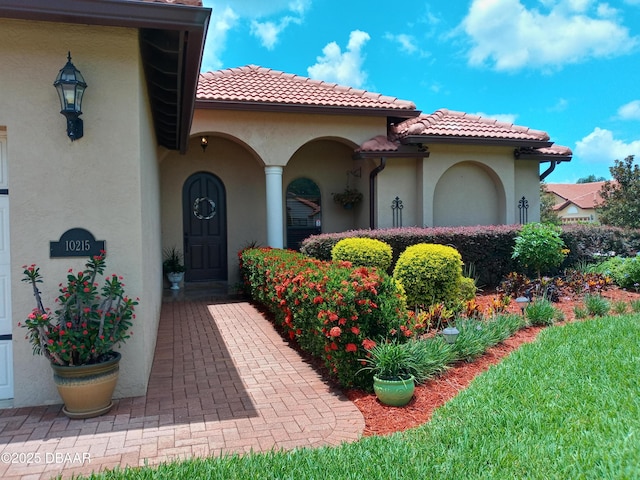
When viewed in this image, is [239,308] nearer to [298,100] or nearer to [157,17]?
[298,100]

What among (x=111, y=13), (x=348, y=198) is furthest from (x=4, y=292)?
(x=348, y=198)

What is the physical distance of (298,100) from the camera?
1088 centimetres

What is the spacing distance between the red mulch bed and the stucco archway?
21.4 ft

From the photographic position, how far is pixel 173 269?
11211 millimetres

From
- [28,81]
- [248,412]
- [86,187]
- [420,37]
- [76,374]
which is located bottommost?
Result: [248,412]

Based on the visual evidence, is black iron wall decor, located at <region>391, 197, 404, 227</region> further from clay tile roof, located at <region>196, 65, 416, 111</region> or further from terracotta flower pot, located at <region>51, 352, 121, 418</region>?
terracotta flower pot, located at <region>51, 352, 121, 418</region>

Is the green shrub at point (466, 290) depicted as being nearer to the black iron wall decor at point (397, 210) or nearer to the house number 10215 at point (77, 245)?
the black iron wall decor at point (397, 210)

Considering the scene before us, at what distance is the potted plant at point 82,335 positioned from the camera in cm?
406

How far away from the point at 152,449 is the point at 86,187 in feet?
8.55

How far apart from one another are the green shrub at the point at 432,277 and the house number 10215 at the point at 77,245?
4.67 metres

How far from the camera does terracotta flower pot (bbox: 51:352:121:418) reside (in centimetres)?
405

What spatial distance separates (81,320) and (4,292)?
0.97 metres

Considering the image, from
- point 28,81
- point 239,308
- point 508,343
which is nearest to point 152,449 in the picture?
point 28,81

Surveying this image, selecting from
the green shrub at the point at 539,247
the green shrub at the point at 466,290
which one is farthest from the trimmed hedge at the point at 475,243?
the green shrub at the point at 466,290
